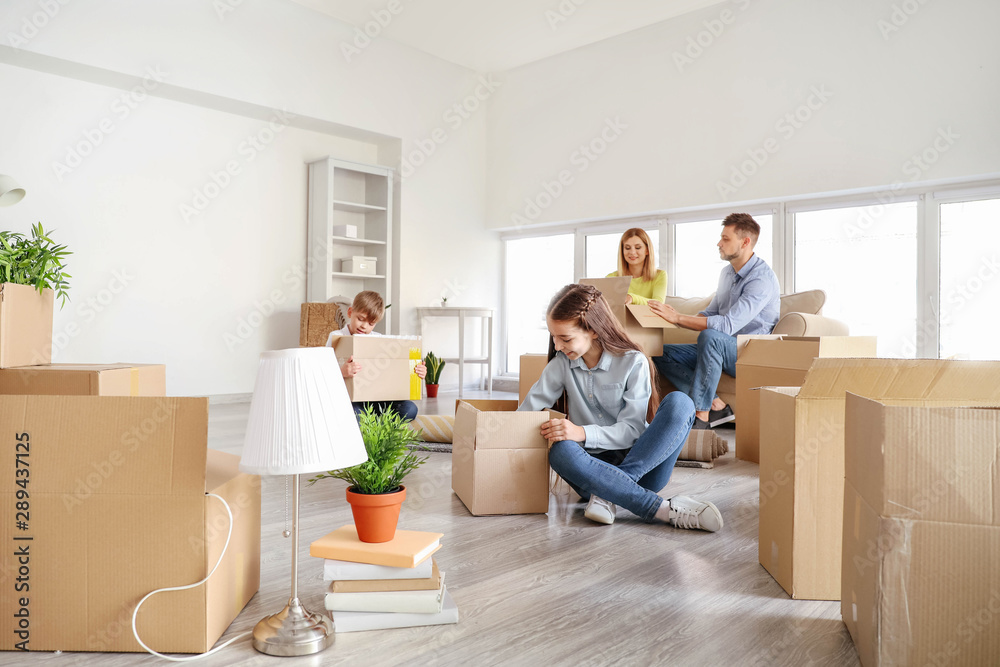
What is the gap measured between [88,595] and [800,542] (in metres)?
1.36

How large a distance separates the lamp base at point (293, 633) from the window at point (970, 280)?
3966mm

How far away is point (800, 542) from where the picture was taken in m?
1.47

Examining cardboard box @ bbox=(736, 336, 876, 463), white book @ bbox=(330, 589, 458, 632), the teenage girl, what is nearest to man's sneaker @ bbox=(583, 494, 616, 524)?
white book @ bbox=(330, 589, 458, 632)

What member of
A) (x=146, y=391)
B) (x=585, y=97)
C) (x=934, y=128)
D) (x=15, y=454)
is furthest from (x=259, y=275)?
(x=934, y=128)

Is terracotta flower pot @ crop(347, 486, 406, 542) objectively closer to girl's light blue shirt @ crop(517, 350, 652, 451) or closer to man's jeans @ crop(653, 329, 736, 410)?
girl's light blue shirt @ crop(517, 350, 652, 451)

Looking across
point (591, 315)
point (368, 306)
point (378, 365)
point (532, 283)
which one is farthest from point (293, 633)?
Result: point (532, 283)

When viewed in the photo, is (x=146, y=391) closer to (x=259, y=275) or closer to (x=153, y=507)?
(x=153, y=507)

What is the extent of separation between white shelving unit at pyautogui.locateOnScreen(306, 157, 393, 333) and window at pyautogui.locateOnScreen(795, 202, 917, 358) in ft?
10.3

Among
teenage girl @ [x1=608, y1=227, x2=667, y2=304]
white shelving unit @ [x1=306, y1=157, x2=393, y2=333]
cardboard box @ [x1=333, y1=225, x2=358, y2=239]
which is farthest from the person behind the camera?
cardboard box @ [x1=333, y1=225, x2=358, y2=239]

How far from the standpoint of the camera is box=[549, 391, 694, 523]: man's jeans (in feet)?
6.55

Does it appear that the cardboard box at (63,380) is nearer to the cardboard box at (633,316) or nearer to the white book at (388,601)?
the white book at (388,601)

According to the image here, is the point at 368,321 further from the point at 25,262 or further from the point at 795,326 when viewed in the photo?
the point at 795,326

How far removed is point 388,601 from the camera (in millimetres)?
1321

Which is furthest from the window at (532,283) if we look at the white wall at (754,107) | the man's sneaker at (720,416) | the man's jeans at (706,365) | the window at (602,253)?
the man's jeans at (706,365)
